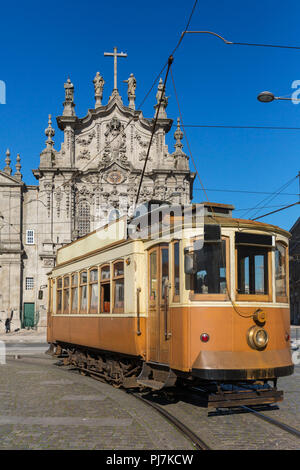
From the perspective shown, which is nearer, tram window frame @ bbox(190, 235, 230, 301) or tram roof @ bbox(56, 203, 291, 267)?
tram window frame @ bbox(190, 235, 230, 301)

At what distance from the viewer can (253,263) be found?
9.67 metres

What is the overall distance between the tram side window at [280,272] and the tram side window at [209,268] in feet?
3.81

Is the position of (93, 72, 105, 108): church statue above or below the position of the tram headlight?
above

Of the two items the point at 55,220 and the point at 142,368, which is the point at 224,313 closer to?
the point at 142,368

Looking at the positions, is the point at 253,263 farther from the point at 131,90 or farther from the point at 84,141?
the point at 131,90

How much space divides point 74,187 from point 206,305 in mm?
41244

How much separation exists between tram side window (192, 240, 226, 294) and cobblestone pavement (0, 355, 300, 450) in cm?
211

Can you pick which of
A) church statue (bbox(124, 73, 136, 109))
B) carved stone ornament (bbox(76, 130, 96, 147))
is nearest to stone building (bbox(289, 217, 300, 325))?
church statue (bbox(124, 73, 136, 109))

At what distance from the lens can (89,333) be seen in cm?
1409

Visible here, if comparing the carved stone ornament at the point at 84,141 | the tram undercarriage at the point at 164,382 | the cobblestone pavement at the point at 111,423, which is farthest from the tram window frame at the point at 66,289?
the carved stone ornament at the point at 84,141

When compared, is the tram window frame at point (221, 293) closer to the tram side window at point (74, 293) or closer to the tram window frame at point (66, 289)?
the tram side window at point (74, 293)

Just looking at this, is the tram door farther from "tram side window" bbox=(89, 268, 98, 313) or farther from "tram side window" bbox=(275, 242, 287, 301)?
"tram side window" bbox=(89, 268, 98, 313)

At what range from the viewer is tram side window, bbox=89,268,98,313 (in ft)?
44.6
